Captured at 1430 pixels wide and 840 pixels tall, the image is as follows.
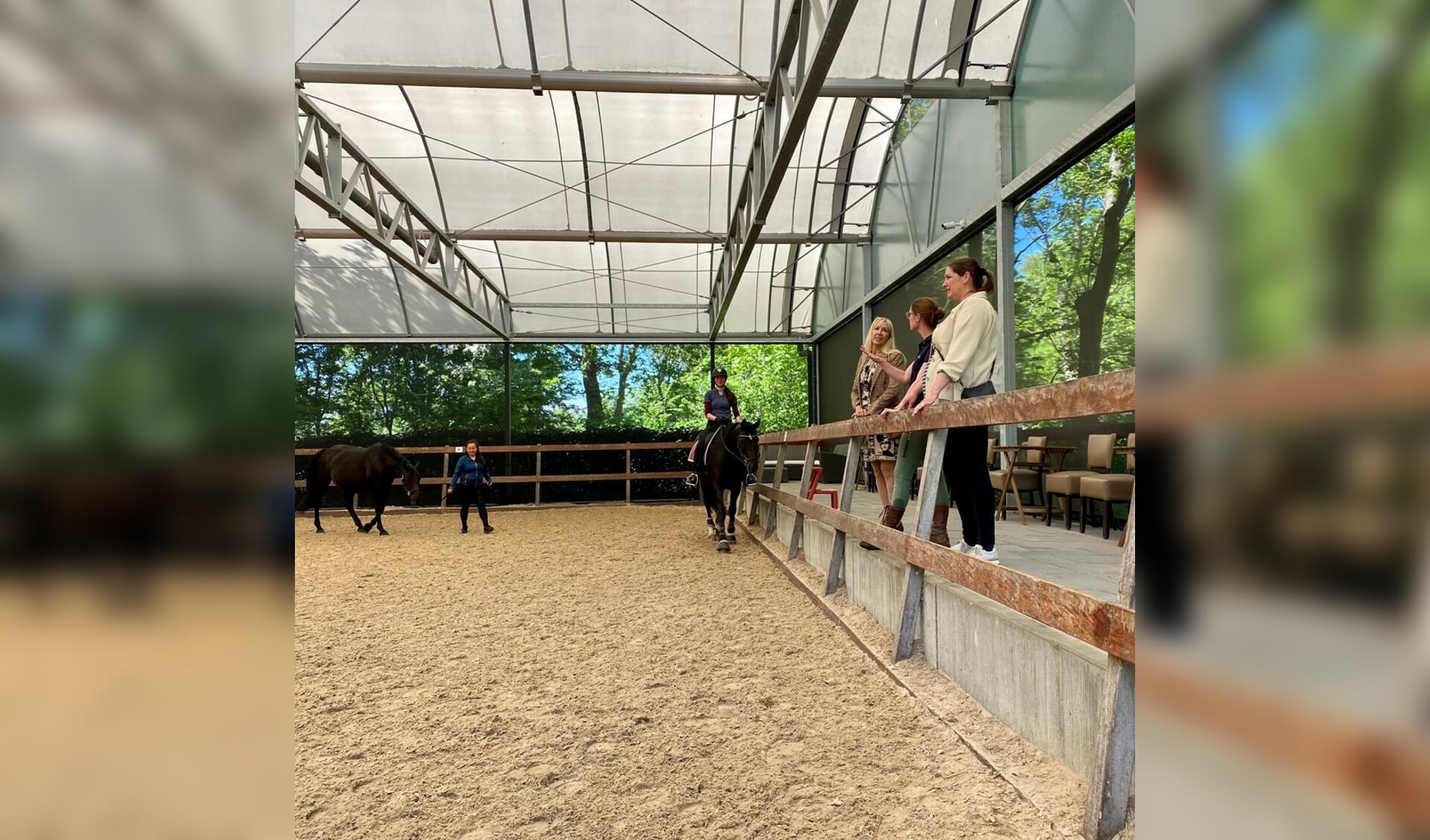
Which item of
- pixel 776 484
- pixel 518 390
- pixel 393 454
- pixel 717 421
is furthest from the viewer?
pixel 518 390

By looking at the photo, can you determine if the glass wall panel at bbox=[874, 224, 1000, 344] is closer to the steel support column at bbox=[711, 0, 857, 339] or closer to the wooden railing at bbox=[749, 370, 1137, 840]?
the steel support column at bbox=[711, 0, 857, 339]

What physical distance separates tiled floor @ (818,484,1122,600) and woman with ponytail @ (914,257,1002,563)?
0.22 metres

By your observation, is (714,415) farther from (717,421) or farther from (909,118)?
(909,118)

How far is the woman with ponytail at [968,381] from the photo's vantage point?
9.65ft

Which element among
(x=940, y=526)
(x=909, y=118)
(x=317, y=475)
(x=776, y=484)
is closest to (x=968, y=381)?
(x=940, y=526)

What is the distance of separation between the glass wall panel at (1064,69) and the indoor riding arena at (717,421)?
0.04 m

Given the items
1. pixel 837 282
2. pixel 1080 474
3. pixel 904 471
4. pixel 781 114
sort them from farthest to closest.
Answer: pixel 837 282
pixel 781 114
pixel 1080 474
pixel 904 471

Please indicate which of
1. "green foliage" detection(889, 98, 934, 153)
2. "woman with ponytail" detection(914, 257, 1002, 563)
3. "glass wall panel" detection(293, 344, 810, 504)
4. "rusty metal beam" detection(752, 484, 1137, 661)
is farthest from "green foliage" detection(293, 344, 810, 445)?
"rusty metal beam" detection(752, 484, 1137, 661)

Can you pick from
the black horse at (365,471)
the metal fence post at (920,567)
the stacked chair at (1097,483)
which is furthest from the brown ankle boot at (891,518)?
the black horse at (365,471)

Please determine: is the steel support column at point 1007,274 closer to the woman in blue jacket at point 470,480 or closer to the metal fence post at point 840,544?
the metal fence post at point 840,544

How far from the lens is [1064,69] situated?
19.6ft

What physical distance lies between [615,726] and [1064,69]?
19.6ft
